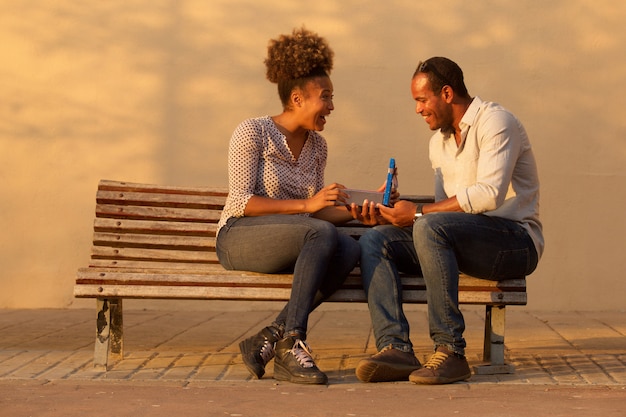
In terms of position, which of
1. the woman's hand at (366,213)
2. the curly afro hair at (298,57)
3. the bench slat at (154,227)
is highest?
the curly afro hair at (298,57)

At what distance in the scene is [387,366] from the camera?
5.13 metres

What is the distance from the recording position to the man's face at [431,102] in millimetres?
5547

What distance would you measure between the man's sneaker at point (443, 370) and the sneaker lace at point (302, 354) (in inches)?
17.4

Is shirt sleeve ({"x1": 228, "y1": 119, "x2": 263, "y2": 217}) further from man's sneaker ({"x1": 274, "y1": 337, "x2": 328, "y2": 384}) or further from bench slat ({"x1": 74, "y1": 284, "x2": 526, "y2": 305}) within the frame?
man's sneaker ({"x1": 274, "y1": 337, "x2": 328, "y2": 384})

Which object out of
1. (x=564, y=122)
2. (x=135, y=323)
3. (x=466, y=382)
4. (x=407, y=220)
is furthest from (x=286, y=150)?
(x=564, y=122)

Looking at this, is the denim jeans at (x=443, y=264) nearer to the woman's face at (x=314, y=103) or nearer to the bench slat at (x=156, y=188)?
the woman's face at (x=314, y=103)

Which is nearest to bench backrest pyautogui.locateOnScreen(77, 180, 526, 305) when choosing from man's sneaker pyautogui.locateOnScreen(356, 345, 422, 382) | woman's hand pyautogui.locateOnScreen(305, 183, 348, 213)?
woman's hand pyautogui.locateOnScreen(305, 183, 348, 213)

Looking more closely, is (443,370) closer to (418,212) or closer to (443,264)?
(443,264)

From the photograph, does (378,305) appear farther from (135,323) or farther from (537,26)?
(537,26)

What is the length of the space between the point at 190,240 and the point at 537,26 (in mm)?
3392

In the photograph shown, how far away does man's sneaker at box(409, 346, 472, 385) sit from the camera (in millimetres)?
5090

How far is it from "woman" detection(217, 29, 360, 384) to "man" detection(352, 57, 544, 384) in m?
0.22

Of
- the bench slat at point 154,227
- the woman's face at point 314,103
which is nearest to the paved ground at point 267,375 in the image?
the bench slat at point 154,227

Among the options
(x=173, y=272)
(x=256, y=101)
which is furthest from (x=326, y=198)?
(x=256, y=101)
